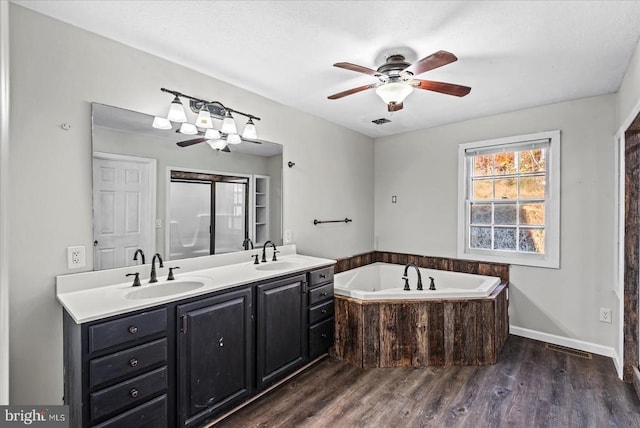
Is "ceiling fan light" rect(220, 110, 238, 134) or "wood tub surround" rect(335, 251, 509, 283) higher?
"ceiling fan light" rect(220, 110, 238, 134)

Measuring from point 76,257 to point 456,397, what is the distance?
8.81 ft

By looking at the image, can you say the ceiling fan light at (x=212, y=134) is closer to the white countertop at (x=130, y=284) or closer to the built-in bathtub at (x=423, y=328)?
the white countertop at (x=130, y=284)

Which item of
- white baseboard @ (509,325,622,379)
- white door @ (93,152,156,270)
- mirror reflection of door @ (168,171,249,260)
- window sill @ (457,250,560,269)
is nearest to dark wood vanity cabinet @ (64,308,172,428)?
white door @ (93,152,156,270)

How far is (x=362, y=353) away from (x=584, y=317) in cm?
217

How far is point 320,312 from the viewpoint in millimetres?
2828

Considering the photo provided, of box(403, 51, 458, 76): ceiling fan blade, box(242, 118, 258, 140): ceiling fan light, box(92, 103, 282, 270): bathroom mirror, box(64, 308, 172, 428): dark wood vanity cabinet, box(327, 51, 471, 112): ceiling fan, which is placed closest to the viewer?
box(64, 308, 172, 428): dark wood vanity cabinet

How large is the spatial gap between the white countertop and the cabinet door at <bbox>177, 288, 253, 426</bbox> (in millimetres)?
117

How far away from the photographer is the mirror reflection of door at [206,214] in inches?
93.9

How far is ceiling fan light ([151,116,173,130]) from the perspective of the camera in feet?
7.34

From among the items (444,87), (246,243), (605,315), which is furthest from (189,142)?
(605,315)

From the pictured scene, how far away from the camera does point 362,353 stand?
2.79m

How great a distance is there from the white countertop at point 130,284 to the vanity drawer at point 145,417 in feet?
1.69

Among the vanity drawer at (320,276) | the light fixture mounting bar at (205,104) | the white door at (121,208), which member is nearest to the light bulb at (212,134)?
the light fixture mounting bar at (205,104)

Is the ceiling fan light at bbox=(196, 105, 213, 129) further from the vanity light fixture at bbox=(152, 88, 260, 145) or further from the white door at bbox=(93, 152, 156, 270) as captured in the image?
the white door at bbox=(93, 152, 156, 270)
